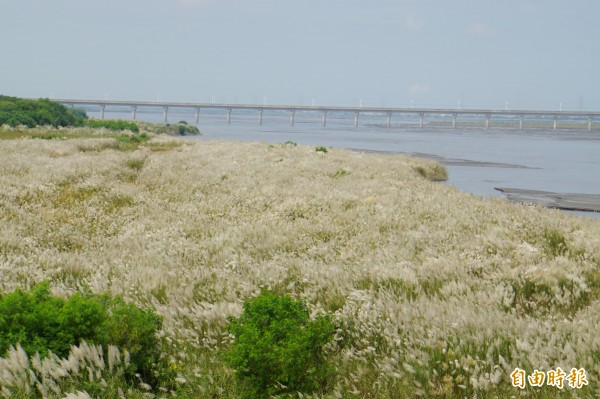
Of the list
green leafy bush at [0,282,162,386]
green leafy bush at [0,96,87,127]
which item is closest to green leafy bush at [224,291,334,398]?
green leafy bush at [0,282,162,386]

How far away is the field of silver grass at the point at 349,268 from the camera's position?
426 centimetres

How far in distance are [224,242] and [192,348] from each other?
15.0 ft

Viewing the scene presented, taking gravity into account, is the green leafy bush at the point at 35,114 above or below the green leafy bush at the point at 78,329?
above

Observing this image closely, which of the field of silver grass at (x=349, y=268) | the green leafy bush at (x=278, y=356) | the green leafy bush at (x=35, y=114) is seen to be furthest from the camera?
the green leafy bush at (x=35, y=114)

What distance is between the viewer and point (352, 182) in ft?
58.5

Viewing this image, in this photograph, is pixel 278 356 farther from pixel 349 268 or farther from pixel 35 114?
pixel 35 114

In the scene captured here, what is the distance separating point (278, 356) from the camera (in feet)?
13.4

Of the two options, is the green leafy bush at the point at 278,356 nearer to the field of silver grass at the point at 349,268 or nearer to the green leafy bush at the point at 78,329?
the field of silver grass at the point at 349,268

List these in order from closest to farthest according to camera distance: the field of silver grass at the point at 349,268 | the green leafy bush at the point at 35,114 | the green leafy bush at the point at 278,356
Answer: the green leafy bush at the point at 278,356 < the field of silver grass at the point at 349,268 < the green leafy bush at the point at 35,114

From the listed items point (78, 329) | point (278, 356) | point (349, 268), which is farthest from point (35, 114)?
point (278, 356)

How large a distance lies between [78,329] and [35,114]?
53.2 m

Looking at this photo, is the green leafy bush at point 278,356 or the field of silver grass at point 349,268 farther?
the field of silver grass at point 349,268

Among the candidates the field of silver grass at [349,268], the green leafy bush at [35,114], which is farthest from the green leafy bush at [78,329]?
the green leafy bush at [35,114]

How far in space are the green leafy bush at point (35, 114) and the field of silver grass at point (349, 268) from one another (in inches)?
1329
